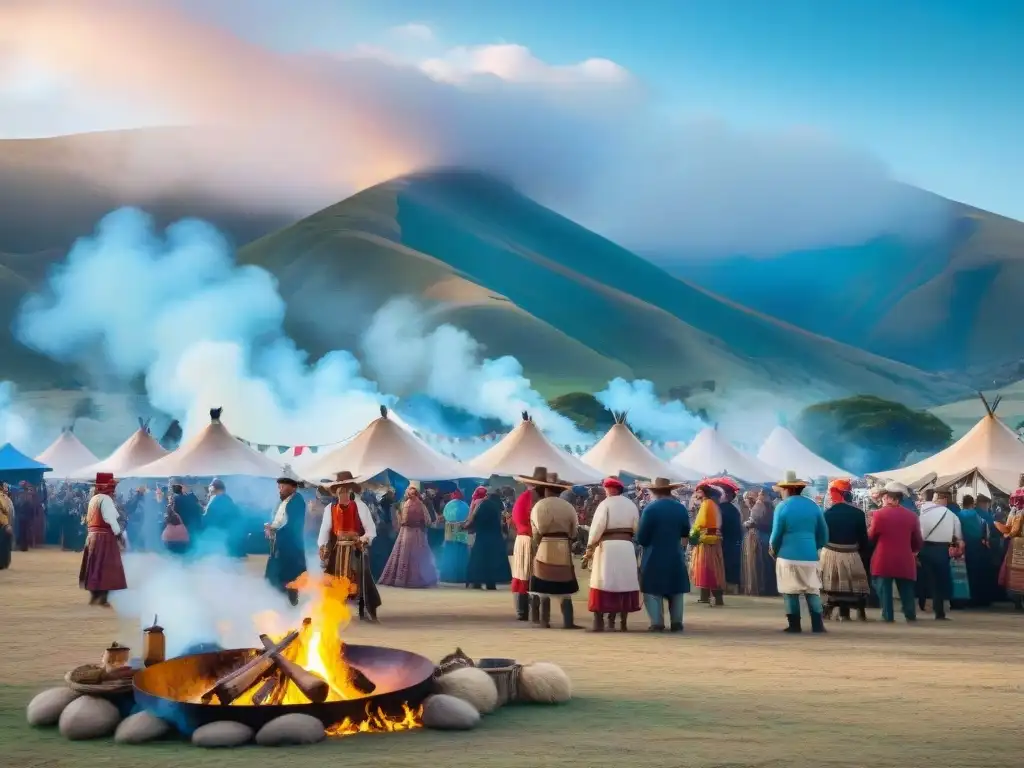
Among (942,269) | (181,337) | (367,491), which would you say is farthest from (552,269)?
(367,491)

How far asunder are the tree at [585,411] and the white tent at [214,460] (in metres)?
61.5

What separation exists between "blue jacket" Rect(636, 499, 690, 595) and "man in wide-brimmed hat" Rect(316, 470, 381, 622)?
3050 mm

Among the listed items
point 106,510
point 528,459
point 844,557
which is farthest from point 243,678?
point 528,459

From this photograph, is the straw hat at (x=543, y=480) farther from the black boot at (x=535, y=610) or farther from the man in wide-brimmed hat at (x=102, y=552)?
the man in wide-brimmed hat at (x=102, y=552)

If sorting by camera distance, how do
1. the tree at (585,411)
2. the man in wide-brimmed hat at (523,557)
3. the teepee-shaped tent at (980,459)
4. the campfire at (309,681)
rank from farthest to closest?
the tree at (585,411) < the teepee-shaped tent at (980,459) < the man in wide-brimmed hat at (523,557) < the campfire at (309,681)

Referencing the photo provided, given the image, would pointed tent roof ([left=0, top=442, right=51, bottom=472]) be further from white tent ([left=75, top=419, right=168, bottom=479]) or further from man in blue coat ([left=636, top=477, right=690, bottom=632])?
man in blue coat ([left=636, top=477, right=690, bottom=632])

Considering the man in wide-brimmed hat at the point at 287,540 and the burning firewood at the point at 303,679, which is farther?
the man in wide-brimmed hat at the point at 287,540

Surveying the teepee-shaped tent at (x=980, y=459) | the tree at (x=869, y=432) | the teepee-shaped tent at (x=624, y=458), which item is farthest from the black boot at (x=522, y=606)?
the tree at (x=869, y=432)

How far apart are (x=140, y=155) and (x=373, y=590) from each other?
192038 mm

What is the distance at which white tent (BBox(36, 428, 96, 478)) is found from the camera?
3328cm

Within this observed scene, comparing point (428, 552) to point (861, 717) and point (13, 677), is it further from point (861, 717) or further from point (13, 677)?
→ point (861, 717)

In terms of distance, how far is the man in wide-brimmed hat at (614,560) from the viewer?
1243 cm

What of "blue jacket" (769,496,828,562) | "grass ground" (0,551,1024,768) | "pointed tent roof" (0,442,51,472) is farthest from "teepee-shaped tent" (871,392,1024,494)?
"pointed tent roof" (0,442,51,472)

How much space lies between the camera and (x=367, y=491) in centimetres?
2398
